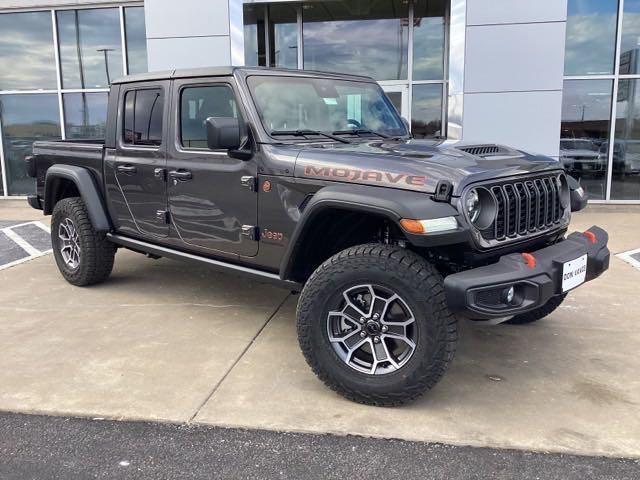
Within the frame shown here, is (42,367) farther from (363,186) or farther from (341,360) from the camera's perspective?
(363,186)

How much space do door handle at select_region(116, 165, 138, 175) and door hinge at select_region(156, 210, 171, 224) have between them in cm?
43

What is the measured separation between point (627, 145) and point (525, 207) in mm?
7987

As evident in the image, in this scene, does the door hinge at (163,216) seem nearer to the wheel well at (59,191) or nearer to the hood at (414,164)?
the hood at (414,164)

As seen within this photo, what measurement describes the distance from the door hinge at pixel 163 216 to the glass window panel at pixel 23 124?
8.41 meters

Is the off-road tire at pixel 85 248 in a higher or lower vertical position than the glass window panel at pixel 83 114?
lower

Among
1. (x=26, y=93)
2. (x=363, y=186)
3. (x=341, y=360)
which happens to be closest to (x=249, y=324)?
(x=341, y=360)

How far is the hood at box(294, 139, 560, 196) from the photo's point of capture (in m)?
3.02

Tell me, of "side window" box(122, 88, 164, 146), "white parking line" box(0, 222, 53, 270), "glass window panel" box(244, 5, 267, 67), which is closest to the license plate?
"side window" box(122, 88, 164, 146)

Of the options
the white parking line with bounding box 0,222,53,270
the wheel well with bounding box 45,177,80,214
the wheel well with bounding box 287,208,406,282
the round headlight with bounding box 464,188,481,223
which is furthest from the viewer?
the white parking line with bounding box 0,222,53,270

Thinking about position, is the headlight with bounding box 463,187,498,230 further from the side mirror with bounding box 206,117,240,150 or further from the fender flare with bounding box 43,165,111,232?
the fender flare with bounding box 43,165,111,232

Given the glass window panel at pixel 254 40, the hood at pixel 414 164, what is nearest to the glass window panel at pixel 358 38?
the glass window panel at pixel 254 40

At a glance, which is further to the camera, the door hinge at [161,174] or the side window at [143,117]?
the side window at [143,117]

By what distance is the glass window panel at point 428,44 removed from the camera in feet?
34.5

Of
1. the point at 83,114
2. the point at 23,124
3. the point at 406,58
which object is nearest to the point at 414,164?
the point at 406,58
